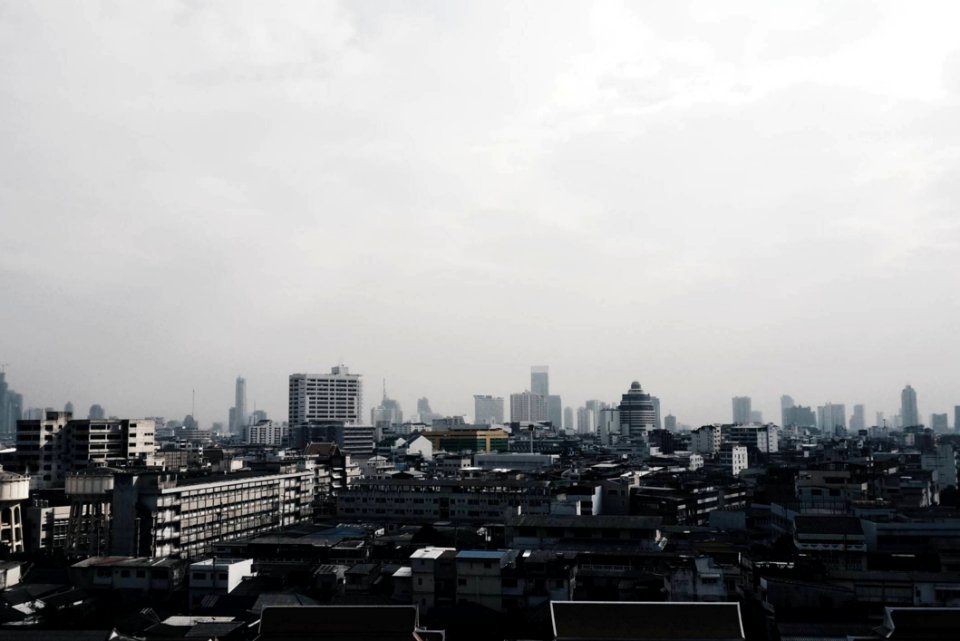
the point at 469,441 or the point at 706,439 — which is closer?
the point at 706,439

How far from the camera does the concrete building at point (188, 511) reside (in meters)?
41.5

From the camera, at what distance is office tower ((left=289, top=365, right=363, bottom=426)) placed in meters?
145

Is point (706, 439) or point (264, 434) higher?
point (706, 439)

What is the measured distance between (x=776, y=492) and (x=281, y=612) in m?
43.5

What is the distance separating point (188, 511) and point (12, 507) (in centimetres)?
894

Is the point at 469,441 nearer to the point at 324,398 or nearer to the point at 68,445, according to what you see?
the point at 324,398

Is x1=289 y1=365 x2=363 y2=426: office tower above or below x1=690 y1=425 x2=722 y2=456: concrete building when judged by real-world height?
above

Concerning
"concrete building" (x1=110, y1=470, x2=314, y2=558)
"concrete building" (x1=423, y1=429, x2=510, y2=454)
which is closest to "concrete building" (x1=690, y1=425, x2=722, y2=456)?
"concrete building" (x1=423, y1=429, x2=510, y2=454)

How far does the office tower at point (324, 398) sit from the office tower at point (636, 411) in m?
52.6

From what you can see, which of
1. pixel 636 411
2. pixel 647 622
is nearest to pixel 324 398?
pixel 636 411

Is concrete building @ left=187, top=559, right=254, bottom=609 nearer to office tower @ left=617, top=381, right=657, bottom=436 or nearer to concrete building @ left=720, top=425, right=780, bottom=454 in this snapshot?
concrete building @ left=720, top=425, right=780, bottom=454

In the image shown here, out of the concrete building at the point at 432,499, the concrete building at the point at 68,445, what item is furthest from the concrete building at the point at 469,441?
the concrete building at the point at 432,499

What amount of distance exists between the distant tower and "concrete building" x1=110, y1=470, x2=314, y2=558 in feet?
19.9

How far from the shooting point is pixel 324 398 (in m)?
147
